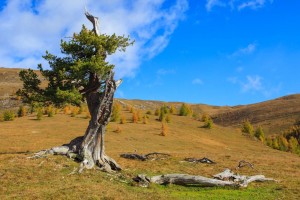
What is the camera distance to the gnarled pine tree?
3138 cm

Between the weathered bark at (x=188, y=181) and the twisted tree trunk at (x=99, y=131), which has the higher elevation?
the twisted tree trunk at (x=99, y=131)

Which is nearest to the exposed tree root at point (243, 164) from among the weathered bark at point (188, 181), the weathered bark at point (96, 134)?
the weathered bark at point (188, 181)

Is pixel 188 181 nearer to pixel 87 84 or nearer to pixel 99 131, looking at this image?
pixel 99 131

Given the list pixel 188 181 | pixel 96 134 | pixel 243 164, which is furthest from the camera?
pixel 243 164

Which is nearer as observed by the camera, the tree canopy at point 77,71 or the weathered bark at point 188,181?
the weathered bark at point 188,181

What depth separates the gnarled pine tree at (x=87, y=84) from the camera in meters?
31.4

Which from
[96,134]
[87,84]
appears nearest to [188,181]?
[96,134]

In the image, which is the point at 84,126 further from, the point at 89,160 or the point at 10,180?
the point at 10,180

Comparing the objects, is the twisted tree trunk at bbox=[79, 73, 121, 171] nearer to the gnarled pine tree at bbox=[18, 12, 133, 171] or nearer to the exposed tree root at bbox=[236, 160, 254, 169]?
the gnarled pine tree at bbox=[18, 12, 133, 171]

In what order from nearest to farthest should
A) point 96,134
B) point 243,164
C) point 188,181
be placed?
1. point 188,181
2. point 96,134
3. point 243,164

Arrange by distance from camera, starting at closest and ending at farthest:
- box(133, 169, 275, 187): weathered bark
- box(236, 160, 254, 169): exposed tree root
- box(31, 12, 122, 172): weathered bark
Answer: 1. box(133, 169, 275, 187): weathered bark
2. box(31, 12, 122, 172): weathered bark
3. box(236, 160, 254, 169): exposed tree root

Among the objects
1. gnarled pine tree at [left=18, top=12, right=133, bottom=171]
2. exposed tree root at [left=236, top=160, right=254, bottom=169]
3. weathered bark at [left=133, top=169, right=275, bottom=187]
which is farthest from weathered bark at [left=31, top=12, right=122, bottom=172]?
exposed tree root at [left=236, top=160, right=254, bottom=169]

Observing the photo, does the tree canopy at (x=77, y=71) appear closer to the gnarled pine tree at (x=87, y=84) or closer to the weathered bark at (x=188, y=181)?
the gnarled pine tree at (x=87, y=84)

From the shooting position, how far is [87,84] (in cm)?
3416
